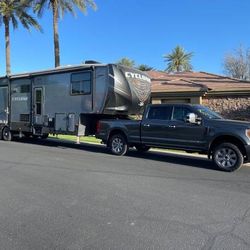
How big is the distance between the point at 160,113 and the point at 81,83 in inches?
165

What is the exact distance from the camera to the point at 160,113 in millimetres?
13305

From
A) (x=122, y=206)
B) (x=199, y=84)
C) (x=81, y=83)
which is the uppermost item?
(x=199, y=84)

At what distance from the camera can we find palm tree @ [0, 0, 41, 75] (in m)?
34.7

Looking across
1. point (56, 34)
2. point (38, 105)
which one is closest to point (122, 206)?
point (38, 105)

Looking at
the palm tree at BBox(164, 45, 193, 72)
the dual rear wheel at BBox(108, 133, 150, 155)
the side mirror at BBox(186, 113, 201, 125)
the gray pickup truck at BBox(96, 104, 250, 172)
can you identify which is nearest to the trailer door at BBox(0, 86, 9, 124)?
the gray pickup truck at BBox(96, 104, 250, 172)

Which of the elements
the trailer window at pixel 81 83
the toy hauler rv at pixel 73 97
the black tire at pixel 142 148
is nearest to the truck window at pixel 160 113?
the black tire at pixel 142 148

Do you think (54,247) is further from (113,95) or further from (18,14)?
(18,14)

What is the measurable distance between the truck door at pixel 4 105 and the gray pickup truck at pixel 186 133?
6986 millimetres

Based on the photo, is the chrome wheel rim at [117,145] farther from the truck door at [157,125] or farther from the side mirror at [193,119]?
the side mirror at [193,119]

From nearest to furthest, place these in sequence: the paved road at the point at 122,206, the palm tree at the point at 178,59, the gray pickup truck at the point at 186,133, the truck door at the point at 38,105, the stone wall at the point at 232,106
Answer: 1. the paved road at the point at 122,206
2. the gray pickup truck at the point at 186,133
3. the truck door at the point at 38,105
4. the stone wall at the point at 232,106
5. the palm tree at the point at 178,59

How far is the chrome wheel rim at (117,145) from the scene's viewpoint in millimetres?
14391

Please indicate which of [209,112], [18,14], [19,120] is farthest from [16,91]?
[18,14]

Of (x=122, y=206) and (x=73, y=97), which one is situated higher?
(x=73, y=97)

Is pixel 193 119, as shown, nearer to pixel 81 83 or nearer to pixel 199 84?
pixel 81 83
